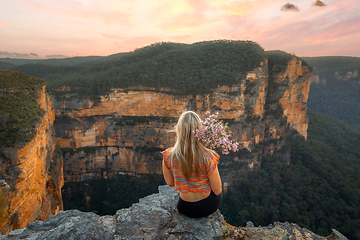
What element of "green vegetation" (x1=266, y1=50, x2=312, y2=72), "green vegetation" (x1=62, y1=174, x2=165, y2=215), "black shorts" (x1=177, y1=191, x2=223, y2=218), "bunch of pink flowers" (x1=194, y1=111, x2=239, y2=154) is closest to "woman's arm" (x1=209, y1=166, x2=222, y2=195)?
"black shorts" (x1=177, y1=191, x2=223, y2=218)

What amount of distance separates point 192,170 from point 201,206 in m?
0.80

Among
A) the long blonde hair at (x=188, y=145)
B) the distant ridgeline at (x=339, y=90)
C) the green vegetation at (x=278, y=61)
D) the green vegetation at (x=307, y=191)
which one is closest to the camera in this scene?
the long blonde hair at (x=188, y=145)

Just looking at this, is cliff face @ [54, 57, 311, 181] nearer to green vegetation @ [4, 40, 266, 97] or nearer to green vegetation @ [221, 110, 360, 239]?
green vegetation @ [4, 40, 266, 97]

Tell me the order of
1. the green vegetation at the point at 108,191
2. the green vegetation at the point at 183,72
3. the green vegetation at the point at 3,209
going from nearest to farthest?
the green vegetation at the point at 3,209
the green vegetation at the point at 108,191
the green vegetation at the point at 183,72

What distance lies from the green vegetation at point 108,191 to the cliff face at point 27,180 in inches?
676

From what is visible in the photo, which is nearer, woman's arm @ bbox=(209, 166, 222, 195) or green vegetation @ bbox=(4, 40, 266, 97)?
woman's arm @ bbox=(209, 166, 222, 195)

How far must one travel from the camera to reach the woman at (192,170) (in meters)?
2.99

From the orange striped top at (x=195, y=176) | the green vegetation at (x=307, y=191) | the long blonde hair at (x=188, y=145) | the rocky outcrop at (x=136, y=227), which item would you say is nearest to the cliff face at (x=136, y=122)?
the green vegetation at (x=307, y=191)

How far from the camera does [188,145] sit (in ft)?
9.84

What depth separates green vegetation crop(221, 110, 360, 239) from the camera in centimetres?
1955

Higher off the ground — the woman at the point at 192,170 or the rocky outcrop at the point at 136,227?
the woman at the point at 192,170

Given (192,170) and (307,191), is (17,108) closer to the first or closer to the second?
(192,170)

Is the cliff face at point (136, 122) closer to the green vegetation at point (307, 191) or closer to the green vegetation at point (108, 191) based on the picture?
the green vegetation at point (108, 191)

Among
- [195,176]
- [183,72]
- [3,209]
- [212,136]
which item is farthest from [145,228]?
[183,72]
